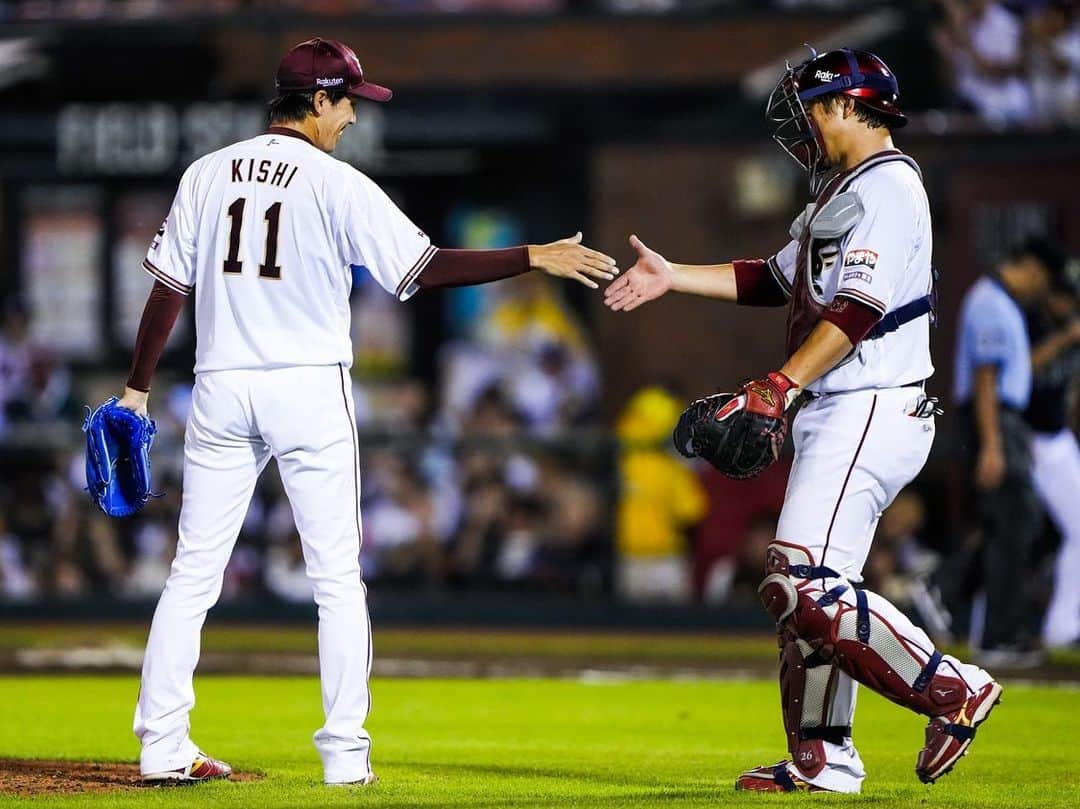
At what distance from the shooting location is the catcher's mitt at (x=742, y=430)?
565 centimetres

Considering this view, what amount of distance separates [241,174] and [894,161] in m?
→ 1.97

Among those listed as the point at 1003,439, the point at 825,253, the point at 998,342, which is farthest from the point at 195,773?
the point at 1003,439

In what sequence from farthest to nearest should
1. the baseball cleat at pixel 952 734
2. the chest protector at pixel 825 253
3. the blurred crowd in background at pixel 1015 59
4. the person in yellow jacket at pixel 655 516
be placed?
the blurred crowd in background at pixel 1015 59
the person in yellow jacket at pixel 655 516
the chest protector at pixel 825 253
the baseball cleat at pixel 952 734

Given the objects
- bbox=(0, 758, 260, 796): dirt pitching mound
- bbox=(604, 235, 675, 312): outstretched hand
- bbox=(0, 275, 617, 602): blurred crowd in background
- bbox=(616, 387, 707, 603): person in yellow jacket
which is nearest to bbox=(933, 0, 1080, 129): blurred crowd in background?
bbox=(616, 387, 707, 603): person in yellow jacket

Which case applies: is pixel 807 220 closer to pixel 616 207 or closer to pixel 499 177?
pixel 616 207

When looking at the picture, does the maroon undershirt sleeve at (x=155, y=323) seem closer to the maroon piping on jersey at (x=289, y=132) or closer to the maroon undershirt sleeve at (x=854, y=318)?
the maroon piping on jersey at (x=289, y=132)

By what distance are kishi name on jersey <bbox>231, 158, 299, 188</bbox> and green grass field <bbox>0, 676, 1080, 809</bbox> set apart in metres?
1.83

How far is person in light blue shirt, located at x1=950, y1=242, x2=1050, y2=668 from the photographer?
10.8m

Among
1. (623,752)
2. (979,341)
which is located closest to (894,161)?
(623,752)

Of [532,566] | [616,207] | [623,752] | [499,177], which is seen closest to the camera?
[623,752]

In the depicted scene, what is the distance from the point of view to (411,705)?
30.6 feet

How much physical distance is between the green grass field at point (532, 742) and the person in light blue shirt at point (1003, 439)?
958 mm

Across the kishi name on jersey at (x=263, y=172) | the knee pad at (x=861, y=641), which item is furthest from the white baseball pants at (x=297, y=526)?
the knee pad at (x=861, y=641)

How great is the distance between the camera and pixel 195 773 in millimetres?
6121
